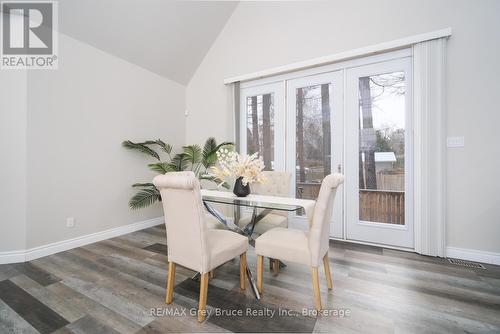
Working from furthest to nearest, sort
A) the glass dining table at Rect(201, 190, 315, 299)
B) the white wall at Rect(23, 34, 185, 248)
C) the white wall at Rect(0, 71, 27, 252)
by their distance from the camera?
1. the white wall at Rect(23, 34, 185, 248)
2. the white wall at Rect(0, 71, 27, 252)
3. the glass dining table at Rect(201, 190, 315, 299)

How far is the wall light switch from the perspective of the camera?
8.23ft

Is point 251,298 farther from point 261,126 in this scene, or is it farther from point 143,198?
point 261,126

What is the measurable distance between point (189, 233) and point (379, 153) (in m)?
2.67

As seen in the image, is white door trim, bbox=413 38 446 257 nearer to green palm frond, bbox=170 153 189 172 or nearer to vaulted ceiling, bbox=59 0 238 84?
vaulted ceiling, bbox=59 0 238 84

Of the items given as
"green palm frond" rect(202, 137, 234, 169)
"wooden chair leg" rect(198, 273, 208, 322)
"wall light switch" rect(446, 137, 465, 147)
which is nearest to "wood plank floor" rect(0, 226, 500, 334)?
"wooden chair leg" rect(198, 273, 208, 322)

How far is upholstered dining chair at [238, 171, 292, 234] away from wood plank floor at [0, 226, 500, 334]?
1.51ft

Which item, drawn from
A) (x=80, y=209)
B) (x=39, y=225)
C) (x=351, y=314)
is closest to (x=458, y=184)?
(x=351, y=314)

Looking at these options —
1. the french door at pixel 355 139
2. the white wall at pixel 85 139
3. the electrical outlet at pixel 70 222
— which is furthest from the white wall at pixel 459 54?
the electrical outlet at pixel 70 222

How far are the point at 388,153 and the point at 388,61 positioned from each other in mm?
1201

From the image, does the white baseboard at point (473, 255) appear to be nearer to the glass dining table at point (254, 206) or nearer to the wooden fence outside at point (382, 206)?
the wooden fence outside at point (382, 206)

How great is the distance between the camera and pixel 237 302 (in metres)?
1.78

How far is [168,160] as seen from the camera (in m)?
4.30

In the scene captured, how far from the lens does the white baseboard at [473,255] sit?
240cm

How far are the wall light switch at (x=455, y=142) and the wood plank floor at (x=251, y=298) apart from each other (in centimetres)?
132
